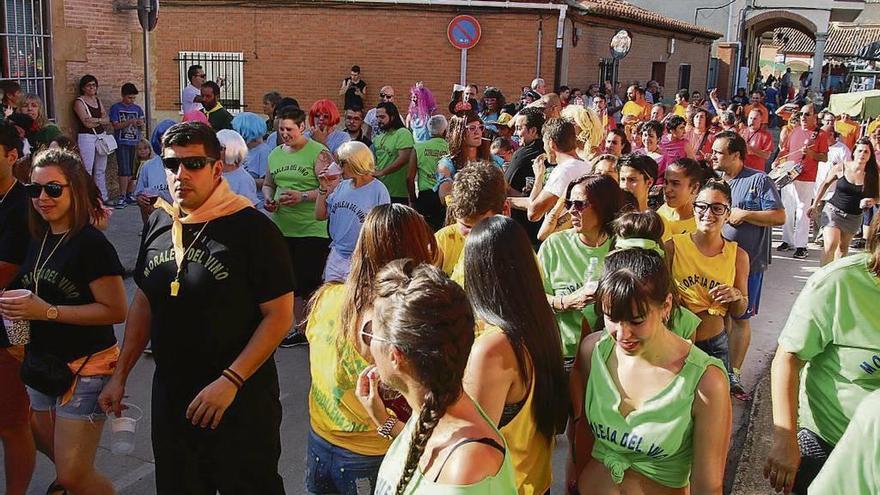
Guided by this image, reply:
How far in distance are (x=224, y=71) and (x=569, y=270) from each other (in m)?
17.8

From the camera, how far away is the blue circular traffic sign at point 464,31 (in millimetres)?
18703

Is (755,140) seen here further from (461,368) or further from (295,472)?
(461,368)

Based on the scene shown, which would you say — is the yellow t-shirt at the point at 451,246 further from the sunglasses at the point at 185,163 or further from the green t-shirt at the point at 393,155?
the green t-shirt at the point at 393,155

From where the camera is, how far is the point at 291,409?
215 inches

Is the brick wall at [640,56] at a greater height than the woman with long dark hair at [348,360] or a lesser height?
greater

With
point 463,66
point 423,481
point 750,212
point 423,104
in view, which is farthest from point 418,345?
point 463,66

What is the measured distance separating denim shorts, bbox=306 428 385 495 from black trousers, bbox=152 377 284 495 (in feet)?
1.39

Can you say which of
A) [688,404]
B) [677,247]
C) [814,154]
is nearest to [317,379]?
[688,404]

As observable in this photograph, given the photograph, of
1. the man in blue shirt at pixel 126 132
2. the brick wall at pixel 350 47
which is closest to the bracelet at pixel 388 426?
the man in blue shirt at pixel 126 132

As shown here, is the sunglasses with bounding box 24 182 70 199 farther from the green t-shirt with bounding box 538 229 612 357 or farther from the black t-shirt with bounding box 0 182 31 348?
the green t-shirt with bounding box 538 229 612 357

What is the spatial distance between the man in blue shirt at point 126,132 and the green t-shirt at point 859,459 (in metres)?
11.4

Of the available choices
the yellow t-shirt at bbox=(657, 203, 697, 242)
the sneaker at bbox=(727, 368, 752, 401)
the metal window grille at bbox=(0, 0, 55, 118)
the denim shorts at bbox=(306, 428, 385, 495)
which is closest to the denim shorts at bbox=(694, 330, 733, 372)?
the yellow t-shirt at bbox=(657, 203, 697, 242)

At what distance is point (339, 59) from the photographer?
64.1ft

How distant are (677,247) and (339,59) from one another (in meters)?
15.8
